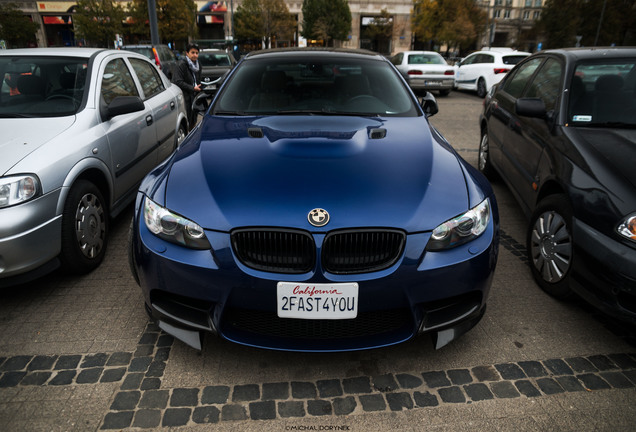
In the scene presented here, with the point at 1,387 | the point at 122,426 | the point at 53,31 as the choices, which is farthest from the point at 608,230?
the point at 53,31

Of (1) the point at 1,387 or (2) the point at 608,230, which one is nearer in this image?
(1) the point at 1,387

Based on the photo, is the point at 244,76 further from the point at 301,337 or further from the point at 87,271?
the point at 301,337

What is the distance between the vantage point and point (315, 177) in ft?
7.64

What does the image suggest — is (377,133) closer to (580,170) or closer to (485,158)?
(580,170)

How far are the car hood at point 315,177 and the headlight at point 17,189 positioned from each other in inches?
37.0

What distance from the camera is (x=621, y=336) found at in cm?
278

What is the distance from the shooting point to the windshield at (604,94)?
3.42m

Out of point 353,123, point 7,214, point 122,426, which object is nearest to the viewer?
point 122,426

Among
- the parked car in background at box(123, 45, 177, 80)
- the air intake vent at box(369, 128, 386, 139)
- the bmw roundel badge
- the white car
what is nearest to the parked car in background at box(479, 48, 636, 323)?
the air intake vent at box(369, 128, 386, 139)

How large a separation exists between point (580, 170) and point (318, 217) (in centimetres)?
189

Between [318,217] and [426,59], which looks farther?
[426,59]

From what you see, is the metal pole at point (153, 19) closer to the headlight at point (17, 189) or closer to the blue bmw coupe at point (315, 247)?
the headlight at point (17, 189)

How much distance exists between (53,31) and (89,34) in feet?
93.8

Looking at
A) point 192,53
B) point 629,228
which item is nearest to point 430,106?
point 629,228
